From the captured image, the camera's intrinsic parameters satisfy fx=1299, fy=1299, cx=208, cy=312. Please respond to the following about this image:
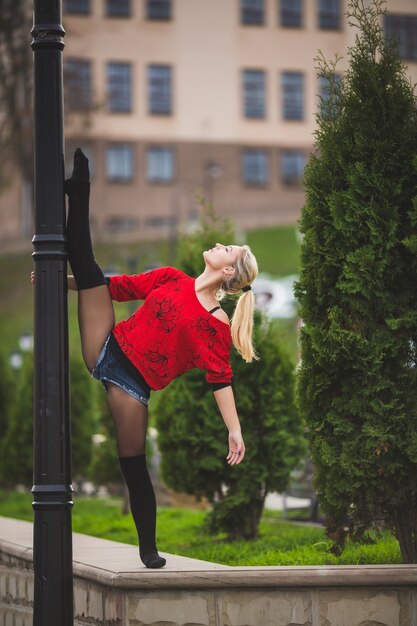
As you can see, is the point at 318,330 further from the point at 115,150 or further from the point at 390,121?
the point at 115,150

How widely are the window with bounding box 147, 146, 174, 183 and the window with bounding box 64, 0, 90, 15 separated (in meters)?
8.34

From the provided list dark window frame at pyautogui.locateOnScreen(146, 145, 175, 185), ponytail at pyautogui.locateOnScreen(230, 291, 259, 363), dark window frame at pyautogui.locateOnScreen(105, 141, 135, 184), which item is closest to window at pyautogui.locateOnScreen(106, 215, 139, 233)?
dark window frame at pyautogui.locateOnScreen(105, 141, 135, 184)

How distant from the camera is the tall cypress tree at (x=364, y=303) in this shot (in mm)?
7180

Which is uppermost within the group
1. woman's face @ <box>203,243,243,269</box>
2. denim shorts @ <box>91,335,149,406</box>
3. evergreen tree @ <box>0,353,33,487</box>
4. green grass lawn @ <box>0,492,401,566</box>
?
woman's face @ <box>203,243,243,269</box>

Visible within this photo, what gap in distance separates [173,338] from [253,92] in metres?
68.0

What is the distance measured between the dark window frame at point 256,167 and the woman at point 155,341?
6795cm

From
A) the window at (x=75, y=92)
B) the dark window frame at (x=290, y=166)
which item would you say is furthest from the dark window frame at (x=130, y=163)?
the dark window frame at (x=290, y=166)

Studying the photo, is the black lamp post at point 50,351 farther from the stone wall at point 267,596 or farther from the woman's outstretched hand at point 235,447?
the woman's outstretched hand at point 235,447

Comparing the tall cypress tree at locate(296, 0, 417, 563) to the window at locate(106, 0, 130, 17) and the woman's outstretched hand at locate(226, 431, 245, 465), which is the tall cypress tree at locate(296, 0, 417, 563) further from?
the window at locate(106, 0, 130, 17)

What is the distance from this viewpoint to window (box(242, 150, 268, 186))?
2940 inches

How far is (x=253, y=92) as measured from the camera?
73500 millimetres

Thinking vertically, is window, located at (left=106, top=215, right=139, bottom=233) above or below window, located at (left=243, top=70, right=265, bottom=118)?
below

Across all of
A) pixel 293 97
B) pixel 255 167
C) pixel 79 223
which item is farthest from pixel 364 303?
pixel 293 97

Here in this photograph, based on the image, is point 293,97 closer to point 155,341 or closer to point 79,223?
point 155,341
